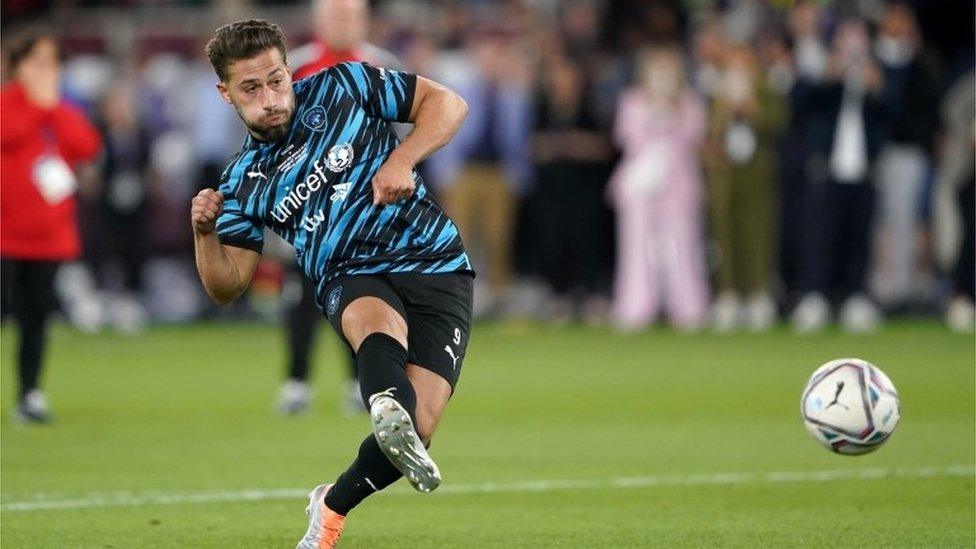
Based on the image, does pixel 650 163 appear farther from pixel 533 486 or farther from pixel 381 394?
pixel 381 394

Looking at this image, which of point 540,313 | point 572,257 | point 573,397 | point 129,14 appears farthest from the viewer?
point 129,14

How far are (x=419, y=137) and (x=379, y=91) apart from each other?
348 mm

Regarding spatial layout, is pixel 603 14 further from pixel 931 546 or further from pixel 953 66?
pixel 931 546

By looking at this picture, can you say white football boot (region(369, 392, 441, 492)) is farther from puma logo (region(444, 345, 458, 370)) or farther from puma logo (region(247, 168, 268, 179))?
puma logo (region(247, 168, 268, 179))

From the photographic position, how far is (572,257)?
870 inches

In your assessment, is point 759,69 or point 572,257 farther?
point 572,257

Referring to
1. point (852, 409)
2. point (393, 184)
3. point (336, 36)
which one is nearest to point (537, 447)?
point (336, 36)

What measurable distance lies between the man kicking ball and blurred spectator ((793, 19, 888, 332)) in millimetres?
12722

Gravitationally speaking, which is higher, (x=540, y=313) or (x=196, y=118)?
(x=196, y=118)

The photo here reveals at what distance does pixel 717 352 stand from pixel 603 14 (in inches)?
271

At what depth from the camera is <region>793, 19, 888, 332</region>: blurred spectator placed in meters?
20.1

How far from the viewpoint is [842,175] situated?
20.5m

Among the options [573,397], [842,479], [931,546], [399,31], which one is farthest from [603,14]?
[931,546]

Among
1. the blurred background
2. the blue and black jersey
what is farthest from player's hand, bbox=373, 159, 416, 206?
the blurred background
